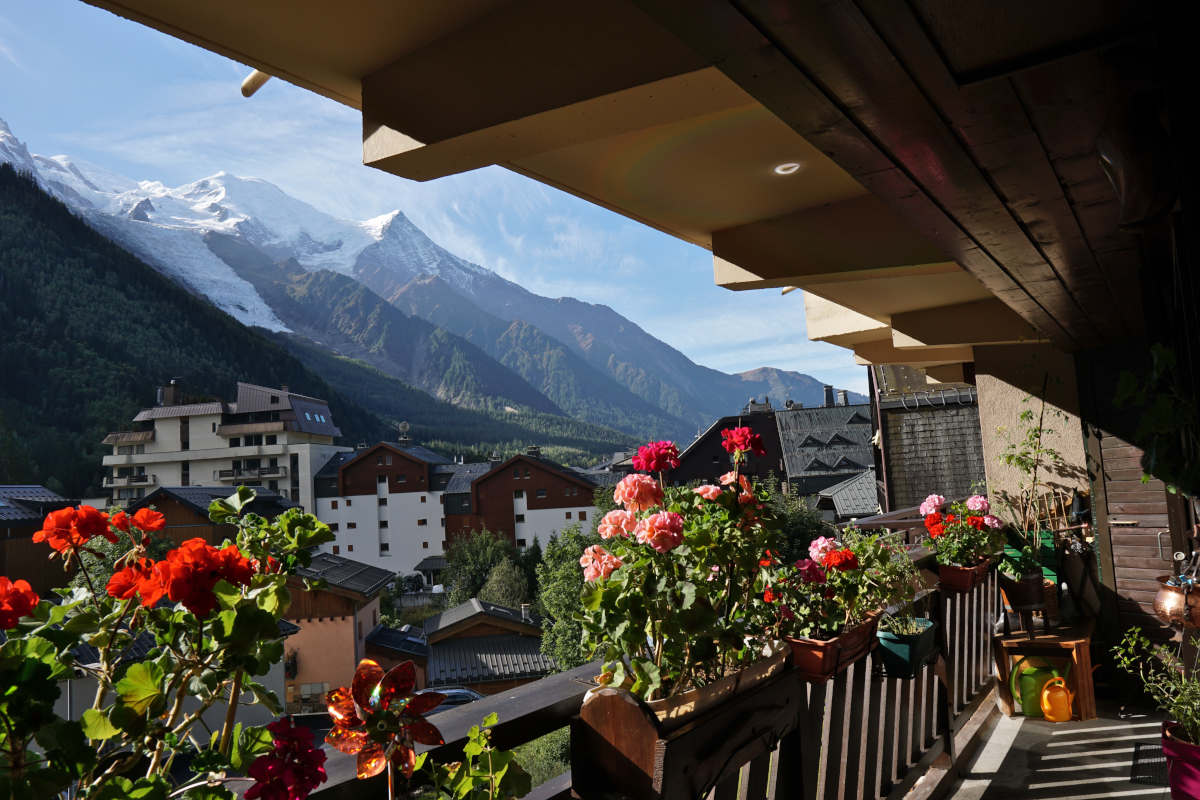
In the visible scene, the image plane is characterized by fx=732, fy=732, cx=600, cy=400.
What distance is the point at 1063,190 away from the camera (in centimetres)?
A: 130

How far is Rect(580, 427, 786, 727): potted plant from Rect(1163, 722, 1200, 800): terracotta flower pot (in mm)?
1034

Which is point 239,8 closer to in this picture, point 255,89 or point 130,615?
point 255,89

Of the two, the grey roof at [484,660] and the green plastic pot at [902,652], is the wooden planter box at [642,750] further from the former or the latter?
the grey roof at [484,660]

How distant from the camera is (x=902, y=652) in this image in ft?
6.91

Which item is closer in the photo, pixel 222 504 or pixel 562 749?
pixel 222 504

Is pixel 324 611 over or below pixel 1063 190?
below

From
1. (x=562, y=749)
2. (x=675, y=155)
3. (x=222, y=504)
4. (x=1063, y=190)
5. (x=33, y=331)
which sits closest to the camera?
(x=222, y=504)

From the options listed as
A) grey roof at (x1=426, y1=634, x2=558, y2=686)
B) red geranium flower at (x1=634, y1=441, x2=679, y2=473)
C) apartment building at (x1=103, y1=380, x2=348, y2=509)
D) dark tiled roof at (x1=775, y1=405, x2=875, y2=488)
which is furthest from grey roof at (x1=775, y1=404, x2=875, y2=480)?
red geranium flower at (x1=634, y1=441, x2=679, y2=473)

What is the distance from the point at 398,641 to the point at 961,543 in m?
21.6

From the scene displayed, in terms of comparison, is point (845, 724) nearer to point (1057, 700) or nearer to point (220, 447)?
point (1057, 700)

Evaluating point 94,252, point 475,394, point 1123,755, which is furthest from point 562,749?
point 475,394

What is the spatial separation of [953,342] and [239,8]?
3307 millimetres

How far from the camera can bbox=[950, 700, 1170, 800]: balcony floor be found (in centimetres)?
252

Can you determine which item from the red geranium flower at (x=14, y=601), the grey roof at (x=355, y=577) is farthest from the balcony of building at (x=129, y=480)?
the red geranium flower at (x=14, y=601)
